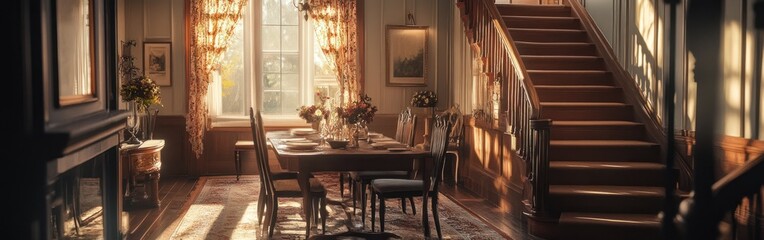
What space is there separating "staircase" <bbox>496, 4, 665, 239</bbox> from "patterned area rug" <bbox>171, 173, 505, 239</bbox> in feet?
2.52

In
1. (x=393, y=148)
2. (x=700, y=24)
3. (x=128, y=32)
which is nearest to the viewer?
(x=700, y=24)

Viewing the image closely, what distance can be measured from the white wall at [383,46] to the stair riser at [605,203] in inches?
181

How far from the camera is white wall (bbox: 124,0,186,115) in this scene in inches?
390

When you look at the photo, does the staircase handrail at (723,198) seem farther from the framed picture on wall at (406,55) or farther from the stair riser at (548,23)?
the framed picture on wall at (406,55)

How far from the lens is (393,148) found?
5914mm

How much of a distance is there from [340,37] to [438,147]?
15.9ft

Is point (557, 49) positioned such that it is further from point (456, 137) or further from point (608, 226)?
point (608, 226)

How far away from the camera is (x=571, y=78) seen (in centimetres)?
809

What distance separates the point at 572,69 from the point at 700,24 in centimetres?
695

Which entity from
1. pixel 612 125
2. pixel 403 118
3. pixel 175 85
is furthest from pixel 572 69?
pixel 175 85

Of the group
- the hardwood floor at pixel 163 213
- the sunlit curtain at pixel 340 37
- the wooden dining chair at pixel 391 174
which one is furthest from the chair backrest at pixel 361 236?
the sunlit curtain at pixel 340 37

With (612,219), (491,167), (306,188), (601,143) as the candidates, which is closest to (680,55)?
(601,143)

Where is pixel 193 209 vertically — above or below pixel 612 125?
below

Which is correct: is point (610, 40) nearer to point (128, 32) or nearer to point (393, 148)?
point (393, 148)
